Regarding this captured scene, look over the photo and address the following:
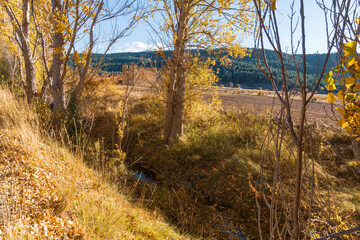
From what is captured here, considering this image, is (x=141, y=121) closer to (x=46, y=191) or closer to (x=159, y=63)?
(x=159, y=63)

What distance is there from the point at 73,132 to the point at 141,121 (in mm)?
2504

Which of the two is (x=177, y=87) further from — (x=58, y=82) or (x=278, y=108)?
(x=278, y=108)

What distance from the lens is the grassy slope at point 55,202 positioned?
1.98 meters

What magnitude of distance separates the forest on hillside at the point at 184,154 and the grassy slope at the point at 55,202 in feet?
0.05

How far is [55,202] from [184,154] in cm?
338

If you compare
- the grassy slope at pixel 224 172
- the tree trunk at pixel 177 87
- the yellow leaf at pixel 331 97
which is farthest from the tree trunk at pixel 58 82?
the yellow leaf at pixel 331 97

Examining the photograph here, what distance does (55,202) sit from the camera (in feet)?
7.42

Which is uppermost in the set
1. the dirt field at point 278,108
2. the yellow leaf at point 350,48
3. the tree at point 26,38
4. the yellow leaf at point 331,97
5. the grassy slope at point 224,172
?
the tree at point 26,38

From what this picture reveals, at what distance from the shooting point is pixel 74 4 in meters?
3.60

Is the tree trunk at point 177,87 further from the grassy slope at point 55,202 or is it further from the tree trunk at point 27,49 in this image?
the tree trunk at point 27,49

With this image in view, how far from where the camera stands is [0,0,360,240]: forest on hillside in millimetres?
929

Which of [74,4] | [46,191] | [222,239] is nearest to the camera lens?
[46,191]

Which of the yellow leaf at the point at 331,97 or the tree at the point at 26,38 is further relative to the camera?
the tree at the point at 26,38

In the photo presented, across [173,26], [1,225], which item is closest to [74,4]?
[173,26]
